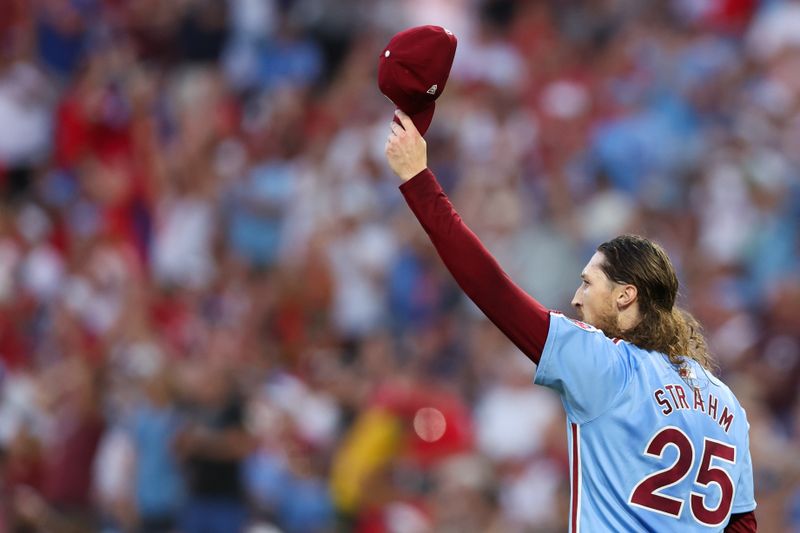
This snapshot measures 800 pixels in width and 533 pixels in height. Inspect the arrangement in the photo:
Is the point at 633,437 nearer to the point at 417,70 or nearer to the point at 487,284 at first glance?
the point at 487,284

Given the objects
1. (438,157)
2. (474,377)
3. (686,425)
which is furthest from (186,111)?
(686,425)

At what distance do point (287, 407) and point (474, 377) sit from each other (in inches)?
47.9

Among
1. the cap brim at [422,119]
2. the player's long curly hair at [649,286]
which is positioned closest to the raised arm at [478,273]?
the cap brim at [422,119]

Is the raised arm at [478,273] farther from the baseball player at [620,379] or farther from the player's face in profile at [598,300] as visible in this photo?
the player's face in profile at [598,300]

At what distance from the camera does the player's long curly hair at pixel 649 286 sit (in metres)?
3.95

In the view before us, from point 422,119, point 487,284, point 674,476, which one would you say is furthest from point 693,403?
point 422,119

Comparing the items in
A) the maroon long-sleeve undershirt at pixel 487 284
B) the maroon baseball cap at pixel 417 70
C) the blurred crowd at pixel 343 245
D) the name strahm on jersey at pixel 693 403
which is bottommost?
the name strahm on jersey at pixel 693 403

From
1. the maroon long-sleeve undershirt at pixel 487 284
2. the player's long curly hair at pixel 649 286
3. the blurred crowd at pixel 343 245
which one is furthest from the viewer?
the blurred crowd at pixel 343 245

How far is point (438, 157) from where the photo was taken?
34.6ft

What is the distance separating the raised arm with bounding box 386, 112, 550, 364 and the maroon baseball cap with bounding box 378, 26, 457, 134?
0.22 meters

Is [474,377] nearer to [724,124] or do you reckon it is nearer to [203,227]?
[724,124]

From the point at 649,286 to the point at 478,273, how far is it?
1.69 ft

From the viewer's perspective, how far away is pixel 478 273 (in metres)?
3.77

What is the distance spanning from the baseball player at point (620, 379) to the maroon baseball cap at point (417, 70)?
59 mm
